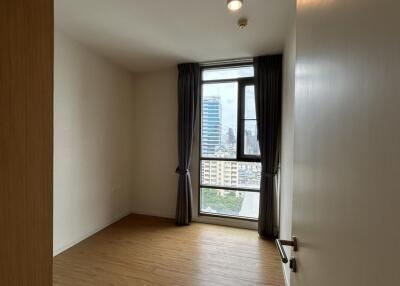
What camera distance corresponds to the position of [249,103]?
3.59 meters

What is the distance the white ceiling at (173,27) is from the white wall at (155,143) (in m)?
0.65

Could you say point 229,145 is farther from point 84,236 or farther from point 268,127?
point 84,236

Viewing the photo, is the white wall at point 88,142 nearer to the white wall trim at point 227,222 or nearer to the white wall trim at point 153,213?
the white wall trim at point 153,213

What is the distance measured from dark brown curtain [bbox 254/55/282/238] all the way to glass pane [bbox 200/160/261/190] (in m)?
0.28

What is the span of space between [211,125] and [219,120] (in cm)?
17

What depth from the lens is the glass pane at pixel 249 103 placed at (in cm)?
356

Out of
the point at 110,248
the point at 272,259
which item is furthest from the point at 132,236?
the point at 272,259

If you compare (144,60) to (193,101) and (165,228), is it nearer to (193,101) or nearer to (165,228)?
(193,101)

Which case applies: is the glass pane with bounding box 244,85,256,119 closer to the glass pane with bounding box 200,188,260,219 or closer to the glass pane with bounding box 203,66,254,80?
the glass pane with bounding box 203,66,254,80

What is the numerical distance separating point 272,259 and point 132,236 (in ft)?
6.54

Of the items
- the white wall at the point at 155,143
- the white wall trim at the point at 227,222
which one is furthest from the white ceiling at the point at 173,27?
the white wall trim at the point at 227,222

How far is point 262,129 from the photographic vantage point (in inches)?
131
